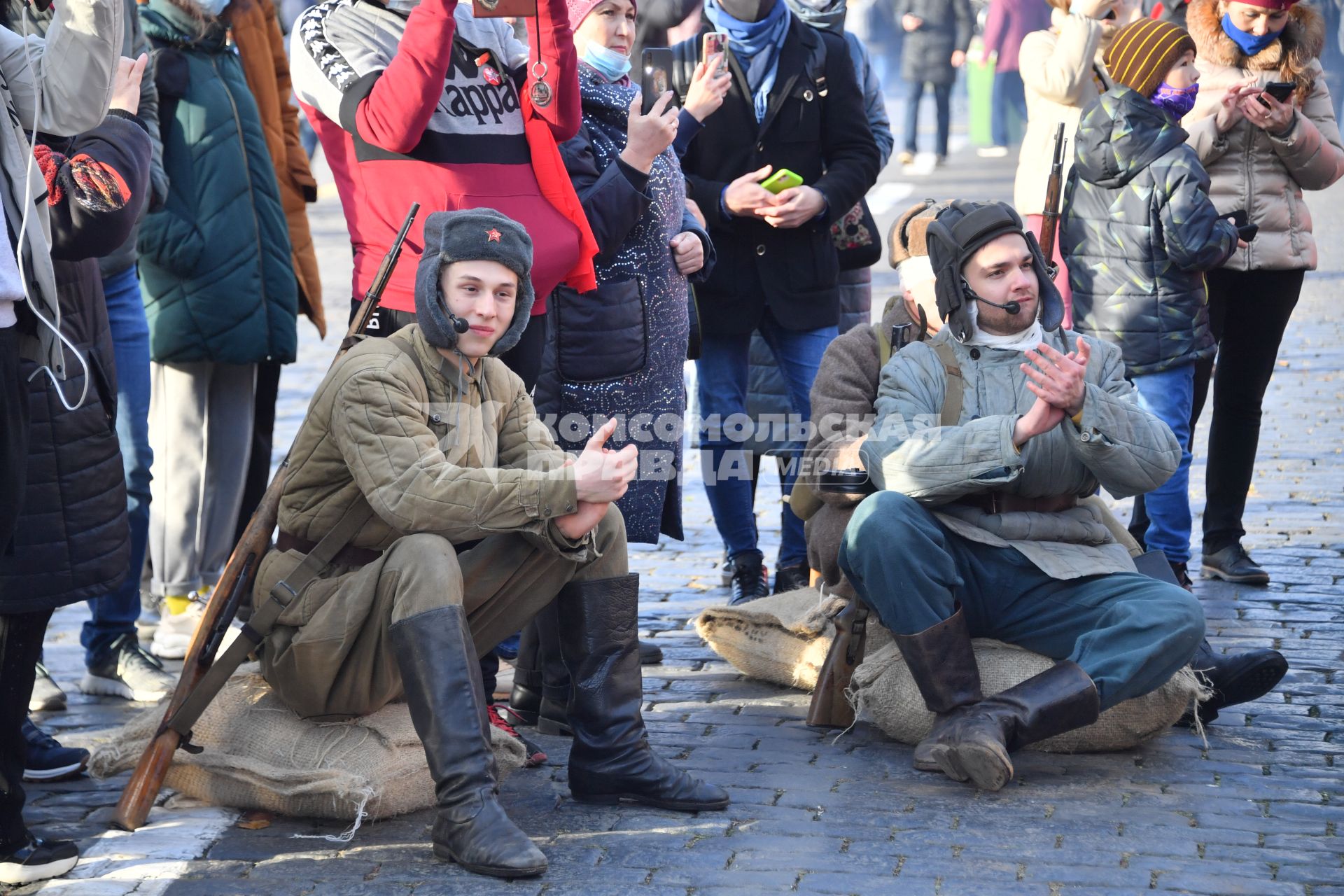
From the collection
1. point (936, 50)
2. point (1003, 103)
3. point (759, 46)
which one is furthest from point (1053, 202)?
point (1003, 103)

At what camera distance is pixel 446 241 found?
4402 mm

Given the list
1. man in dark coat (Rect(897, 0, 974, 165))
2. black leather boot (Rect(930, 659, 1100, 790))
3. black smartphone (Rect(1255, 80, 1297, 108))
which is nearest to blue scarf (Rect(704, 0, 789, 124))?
black smartphone (Rect(1255, 80, 1297, 108))

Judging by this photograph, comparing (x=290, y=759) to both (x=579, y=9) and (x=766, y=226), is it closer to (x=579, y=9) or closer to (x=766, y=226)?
(x=579, y=9)

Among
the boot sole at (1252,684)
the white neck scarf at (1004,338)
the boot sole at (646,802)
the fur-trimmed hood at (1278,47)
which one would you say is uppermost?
the fur-trimmed hood at (1278,47)

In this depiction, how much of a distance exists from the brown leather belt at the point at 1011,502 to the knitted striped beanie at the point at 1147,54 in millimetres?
1970

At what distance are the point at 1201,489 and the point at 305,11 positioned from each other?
479 cm

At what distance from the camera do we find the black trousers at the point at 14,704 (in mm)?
4008

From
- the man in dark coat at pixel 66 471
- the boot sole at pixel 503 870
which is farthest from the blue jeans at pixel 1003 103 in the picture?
the boot sole at pixel 503 870

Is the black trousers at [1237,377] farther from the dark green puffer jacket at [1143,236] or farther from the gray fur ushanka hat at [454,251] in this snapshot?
the gray fur ushanka hat at [454,251]

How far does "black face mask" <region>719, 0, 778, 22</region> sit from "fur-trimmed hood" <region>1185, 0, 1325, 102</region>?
5.59 ft

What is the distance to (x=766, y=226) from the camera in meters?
6.41

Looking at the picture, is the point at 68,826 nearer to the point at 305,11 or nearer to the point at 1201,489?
the point at 305,11

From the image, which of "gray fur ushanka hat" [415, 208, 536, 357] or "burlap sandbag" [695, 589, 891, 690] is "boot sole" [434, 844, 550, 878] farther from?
"burlap sandbag" [695, 589, 891, 690]

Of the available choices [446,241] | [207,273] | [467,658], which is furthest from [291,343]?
[467,658]
